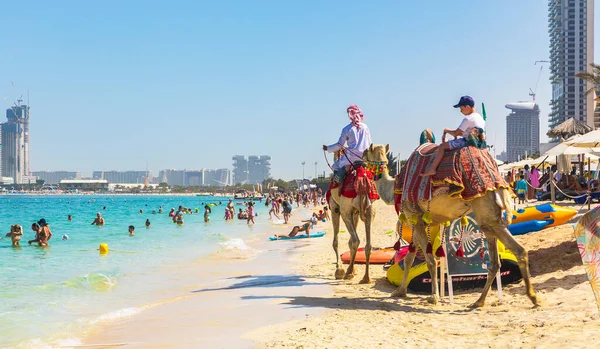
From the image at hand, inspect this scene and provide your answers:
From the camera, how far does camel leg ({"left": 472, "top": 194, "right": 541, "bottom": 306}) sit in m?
6.85

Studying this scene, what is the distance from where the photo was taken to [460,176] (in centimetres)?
691

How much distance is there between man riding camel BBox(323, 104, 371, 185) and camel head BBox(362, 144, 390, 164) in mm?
181

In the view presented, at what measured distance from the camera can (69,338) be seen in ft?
23.5

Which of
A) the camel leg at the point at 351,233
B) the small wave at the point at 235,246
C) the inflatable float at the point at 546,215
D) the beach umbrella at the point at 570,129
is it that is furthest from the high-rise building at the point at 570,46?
the camel leg at the point at 351,233

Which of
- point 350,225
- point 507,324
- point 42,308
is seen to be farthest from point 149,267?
point 507,324

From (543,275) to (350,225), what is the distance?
3162 millimetres

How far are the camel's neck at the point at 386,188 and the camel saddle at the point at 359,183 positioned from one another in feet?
0.29

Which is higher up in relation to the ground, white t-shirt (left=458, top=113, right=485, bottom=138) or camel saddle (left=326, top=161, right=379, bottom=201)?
white t-shirt (left=458, top=113, right=485, bottom=138)

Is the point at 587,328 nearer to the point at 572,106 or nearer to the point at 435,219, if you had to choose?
the point at 435,219

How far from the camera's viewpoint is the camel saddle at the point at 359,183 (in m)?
9.47

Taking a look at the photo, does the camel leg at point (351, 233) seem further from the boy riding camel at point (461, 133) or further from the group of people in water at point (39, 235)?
the group of people in water at point (39, 235)

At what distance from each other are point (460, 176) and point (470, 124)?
2.40ft

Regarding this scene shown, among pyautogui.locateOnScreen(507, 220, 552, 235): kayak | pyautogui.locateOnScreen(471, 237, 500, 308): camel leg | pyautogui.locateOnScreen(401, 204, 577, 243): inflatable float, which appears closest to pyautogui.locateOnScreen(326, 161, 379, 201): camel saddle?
pyautogui.locateOnScreen(401, 204, 577, 243): inflatable float

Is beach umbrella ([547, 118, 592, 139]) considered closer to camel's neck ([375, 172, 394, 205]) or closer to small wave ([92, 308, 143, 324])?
camel's neck ([375, 172, 394, 205])
